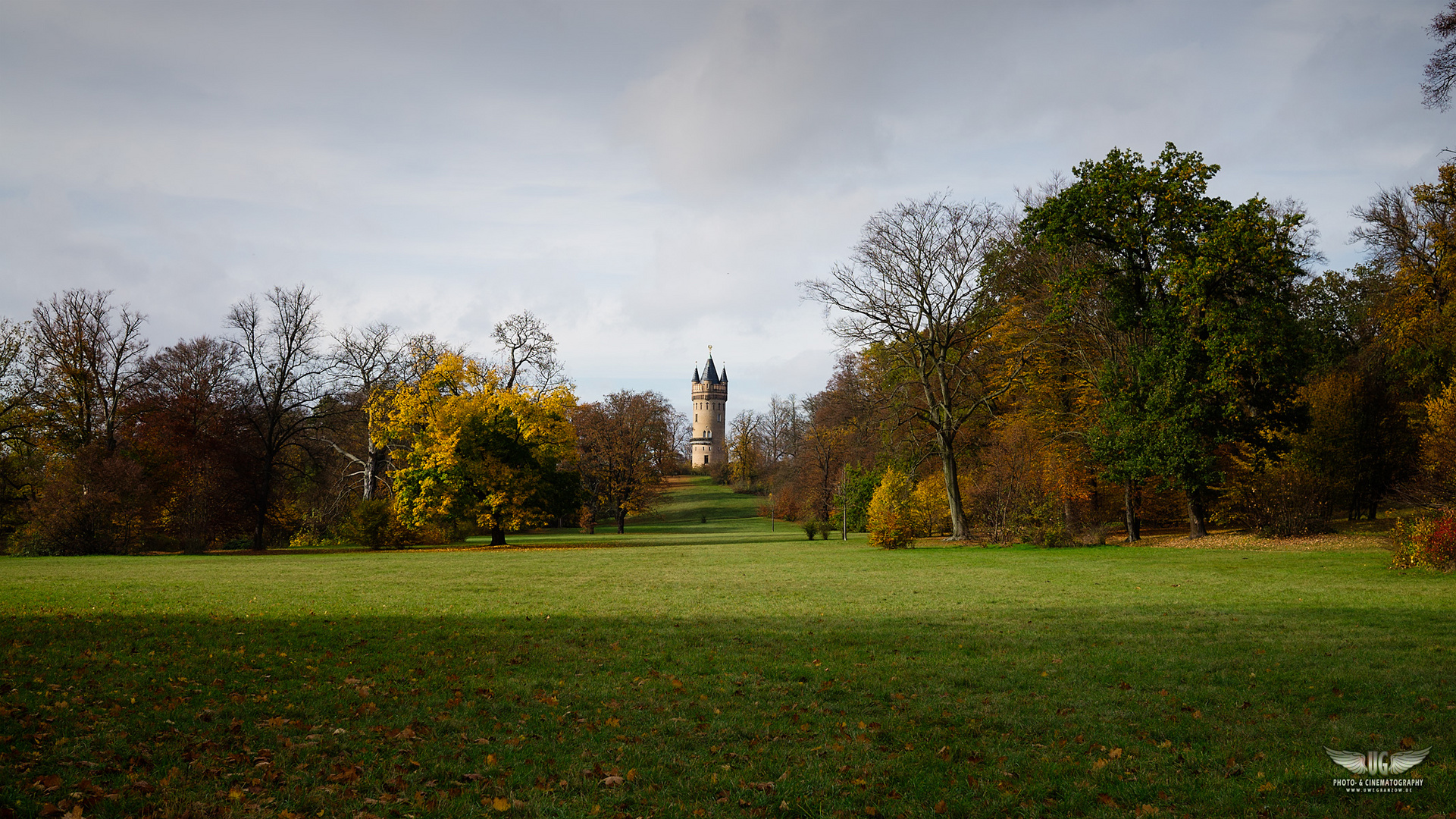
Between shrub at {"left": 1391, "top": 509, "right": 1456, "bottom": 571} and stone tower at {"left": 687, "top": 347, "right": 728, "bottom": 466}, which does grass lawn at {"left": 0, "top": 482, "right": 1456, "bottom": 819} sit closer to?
shrub at {"left": 1391, "top": 509, "right": 1456, "bottom": 571}

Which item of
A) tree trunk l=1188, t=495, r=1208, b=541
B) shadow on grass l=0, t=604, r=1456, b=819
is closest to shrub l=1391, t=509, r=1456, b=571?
shadow on grass l=0, t=604, r=1456, b=819

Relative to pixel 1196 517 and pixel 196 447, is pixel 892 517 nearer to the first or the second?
pixel 1196 517

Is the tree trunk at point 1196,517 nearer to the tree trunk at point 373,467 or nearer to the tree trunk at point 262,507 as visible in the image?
the tree trunk at point 373,467

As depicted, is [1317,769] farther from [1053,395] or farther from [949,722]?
[1053,395]

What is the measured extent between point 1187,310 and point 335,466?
43.6 m

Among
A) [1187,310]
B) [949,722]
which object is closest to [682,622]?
[949,722]

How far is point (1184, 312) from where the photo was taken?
24.9 metres

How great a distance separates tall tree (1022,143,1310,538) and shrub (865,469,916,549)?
6952 millimetres

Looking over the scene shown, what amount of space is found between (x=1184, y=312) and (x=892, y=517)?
11931mm

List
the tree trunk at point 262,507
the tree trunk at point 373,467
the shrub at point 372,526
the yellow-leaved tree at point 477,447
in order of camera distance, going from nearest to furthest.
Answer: the shrub at point 372,526 → the yellow-leaved tree at point 477,447 → the tree trunk at point 262,507 → the tree trunk at point 373,467

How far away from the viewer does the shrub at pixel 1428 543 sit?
48.6 ft

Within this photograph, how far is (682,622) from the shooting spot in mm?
10836

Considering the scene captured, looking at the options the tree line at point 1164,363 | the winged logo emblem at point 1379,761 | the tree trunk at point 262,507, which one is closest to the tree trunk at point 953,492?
the tree line at point 1164,363

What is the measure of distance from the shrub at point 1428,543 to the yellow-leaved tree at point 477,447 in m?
28.5
